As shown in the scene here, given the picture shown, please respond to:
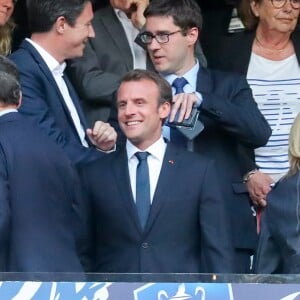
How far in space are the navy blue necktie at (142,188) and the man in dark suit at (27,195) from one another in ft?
1.32

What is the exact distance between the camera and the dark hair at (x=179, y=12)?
7.65 meters

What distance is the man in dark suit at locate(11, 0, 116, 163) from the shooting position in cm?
731

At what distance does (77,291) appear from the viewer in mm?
6082

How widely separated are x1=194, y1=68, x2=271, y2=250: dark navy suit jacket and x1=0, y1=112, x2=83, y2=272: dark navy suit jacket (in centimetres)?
96

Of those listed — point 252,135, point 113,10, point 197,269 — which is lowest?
point 197,269

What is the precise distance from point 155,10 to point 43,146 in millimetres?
1267

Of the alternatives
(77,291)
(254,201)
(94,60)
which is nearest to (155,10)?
(94,60)

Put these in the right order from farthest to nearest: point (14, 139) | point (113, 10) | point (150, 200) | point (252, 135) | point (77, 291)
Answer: point (113, 10) < point (252, 135) < point (150, 200) < point (14, 139) < point (77, 291)

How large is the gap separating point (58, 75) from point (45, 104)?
8.1 inches

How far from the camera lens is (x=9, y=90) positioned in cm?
660

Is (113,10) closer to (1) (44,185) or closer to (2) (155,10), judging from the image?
(2) (155,10)

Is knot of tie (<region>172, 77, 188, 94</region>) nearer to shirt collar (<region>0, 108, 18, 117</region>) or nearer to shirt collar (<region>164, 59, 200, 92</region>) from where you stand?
shirt collar (<region>164, 59, 200, 92</region>)

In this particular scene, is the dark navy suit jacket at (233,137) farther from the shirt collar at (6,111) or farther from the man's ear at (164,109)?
the shirt collar at (6,111)

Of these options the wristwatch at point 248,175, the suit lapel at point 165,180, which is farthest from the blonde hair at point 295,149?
the wristwatch at point 248,175
